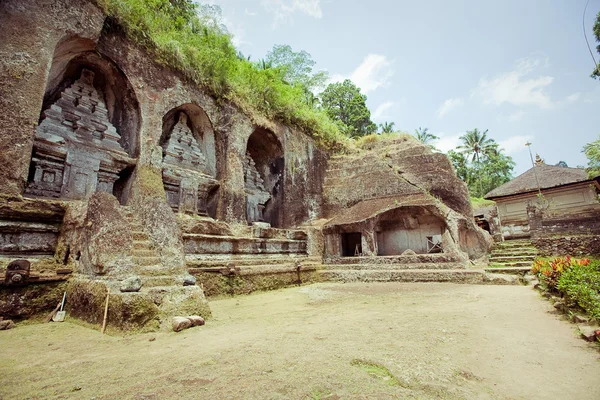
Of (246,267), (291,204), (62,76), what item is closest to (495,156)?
(291,204)

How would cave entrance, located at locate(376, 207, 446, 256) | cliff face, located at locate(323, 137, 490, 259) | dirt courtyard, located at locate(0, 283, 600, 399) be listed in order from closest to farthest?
1. dirt courtyard, located at locate(0, 283, 600, 399)
2. cliff face, located at locate(323, 137, 490, 259)
3. cave entrance, located at locate(376, 207, 446, 256)

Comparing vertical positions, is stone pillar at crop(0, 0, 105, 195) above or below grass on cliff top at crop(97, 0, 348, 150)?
below

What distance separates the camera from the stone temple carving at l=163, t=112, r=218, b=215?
10547mm

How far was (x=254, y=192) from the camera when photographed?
13914 mm

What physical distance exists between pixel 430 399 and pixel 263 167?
1349 cm

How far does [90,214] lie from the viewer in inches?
201

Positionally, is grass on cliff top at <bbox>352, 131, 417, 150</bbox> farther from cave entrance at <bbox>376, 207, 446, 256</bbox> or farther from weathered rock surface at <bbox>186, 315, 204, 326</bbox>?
weathered rock surface at <bbox>186, 315, 204, 326</bbox>

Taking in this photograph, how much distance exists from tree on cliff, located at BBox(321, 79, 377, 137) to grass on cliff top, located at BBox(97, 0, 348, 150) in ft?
45.6

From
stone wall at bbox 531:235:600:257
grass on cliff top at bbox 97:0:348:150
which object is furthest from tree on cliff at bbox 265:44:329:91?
stone wall at bbox 531:235:600:257

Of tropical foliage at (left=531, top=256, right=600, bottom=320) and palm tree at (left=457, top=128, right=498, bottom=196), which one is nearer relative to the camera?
tropical foliage at (left=531, top=256, right=600, bottom=320)

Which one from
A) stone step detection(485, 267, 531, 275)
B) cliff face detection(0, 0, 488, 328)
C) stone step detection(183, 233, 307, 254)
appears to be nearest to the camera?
cliff face detection(0, 0, 488, 328)

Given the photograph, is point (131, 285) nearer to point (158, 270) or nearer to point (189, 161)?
point (158, 270)

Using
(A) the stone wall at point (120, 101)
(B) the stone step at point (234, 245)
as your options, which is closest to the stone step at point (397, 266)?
(B) the stone step at point (234, 245)

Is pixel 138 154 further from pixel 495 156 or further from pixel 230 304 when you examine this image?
pixel 495 156
